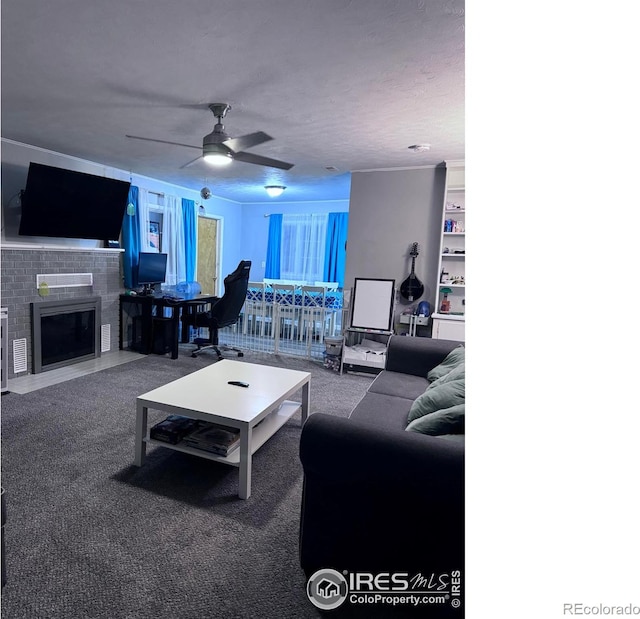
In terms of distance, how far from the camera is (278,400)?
236cm

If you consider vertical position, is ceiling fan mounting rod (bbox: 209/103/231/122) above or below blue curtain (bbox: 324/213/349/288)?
above

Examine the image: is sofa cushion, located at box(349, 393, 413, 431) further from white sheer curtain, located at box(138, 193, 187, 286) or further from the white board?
white sheer curtain, located at box(138, 193, 187, 286)

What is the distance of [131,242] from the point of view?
5008 millimetres

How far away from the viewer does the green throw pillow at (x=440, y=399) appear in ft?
5.73

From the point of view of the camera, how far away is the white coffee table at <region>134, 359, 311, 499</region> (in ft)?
6.70

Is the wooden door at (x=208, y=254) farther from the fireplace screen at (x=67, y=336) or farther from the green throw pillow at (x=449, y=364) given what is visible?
the green throw pillow at (x=449, y=364)

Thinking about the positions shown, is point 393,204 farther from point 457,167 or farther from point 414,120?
point 414,120

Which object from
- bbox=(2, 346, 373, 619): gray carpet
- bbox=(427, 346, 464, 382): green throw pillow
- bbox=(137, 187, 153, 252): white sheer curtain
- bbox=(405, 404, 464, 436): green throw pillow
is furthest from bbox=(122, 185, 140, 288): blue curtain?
bbox=(405, 404, 464, 436): green throw pillow

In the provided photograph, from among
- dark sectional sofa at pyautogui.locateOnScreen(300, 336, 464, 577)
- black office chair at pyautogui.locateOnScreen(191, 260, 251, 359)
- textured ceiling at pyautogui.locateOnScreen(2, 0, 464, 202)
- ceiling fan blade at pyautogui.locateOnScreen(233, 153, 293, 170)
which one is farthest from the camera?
black office chair at pyautogui.locateOnScreen(191, 260, 251, 359)

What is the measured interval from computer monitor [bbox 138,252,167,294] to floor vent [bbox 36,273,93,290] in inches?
22.4

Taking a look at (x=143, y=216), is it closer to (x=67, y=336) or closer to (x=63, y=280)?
(x=63, y=280)

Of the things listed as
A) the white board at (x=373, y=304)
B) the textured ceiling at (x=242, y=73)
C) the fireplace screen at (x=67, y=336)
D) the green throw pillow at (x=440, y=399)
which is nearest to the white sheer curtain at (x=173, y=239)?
the fireplace screen at (x=67, y=336)

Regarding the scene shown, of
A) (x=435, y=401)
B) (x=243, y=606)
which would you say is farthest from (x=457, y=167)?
(x=243, y=606)
